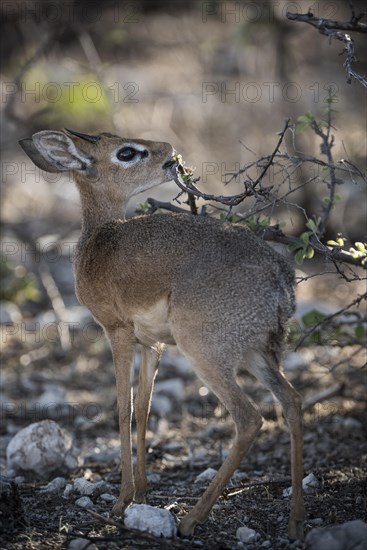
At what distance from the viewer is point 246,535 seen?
4.80m

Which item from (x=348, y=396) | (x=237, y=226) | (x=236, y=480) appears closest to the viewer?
(x=237, y=226)

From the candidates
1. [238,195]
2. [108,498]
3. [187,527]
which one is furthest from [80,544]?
[238,195]

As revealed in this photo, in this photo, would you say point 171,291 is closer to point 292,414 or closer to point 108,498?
point 292,414

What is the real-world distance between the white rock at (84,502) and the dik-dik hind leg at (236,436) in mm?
934

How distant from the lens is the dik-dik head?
6.23m

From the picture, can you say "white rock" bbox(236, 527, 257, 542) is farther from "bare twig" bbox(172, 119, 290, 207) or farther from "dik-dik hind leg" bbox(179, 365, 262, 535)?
"bare twig" bbox(172, 119, 290, 207)

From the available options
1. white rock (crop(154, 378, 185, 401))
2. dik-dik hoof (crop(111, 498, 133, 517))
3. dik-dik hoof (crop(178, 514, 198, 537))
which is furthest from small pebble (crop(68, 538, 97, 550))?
white rock (crop(154, 378, 185, 401))

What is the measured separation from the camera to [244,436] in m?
4.92

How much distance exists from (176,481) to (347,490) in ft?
4.51

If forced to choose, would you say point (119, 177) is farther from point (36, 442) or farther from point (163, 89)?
point (163, 89)

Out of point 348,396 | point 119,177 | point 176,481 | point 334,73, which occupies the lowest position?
point 334,73

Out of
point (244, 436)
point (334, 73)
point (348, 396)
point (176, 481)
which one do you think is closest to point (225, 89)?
point (334, 73)

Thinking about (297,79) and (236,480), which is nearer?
(236,480)

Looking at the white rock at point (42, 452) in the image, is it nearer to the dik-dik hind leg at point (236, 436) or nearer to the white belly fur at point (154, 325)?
the white belly fur at point (154, 325)
